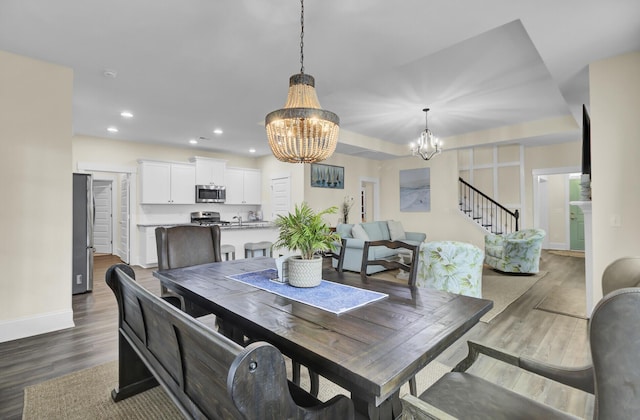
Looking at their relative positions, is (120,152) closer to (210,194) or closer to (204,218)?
(210,194)

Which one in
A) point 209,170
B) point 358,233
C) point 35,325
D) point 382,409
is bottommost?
point 35,325

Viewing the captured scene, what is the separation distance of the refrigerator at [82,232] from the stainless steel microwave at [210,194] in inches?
106

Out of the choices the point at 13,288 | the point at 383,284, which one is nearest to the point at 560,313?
the point at 383,284

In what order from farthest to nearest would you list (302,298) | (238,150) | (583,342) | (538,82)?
(238,150), (538,82), (583,342), (302,298)

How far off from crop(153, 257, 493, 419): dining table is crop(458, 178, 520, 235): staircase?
6402 millimetres

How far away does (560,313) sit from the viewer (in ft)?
11.1

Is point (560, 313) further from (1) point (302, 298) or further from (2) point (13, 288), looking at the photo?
(2) point (13, 288)

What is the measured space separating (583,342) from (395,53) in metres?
3.03

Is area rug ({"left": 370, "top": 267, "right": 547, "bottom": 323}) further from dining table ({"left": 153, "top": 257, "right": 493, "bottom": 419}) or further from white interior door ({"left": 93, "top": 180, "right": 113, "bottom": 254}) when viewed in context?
white interior door ({"left": 93, "top": 180, "right": 113, "bottom": 254})

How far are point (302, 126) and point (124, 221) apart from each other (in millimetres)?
6448

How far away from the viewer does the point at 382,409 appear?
115 cm

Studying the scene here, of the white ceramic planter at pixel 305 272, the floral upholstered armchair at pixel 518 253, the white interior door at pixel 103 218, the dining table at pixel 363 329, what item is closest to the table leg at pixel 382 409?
the dining table at pixel 363 329

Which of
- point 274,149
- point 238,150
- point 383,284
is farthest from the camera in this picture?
point 238,150

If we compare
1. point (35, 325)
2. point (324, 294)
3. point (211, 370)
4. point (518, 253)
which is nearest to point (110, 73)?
point (35, 325)
